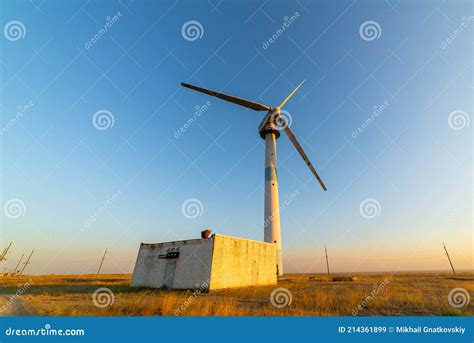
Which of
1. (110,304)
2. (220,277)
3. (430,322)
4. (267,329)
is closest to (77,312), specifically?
(110,304)

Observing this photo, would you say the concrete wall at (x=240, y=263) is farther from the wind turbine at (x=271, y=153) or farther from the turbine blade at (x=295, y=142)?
the turbine blade at (x=295, y=142)

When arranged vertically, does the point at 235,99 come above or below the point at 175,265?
Answer: above

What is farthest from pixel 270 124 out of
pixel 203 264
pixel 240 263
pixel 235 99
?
pixel 203 264

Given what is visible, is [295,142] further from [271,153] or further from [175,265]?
[175,265]

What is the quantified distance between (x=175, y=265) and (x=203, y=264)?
10.3 feet

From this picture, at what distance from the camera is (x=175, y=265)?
19.8 meters

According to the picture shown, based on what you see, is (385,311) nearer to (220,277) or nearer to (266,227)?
(220,277)

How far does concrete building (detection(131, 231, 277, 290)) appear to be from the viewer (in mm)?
18047

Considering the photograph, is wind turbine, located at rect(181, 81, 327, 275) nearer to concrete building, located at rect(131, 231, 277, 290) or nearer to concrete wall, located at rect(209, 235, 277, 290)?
concrete wall, located at rect(209, 235, 277, 290)

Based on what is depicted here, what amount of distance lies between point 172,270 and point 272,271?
1084 cm

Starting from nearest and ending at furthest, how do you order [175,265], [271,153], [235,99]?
1. [175,265]
2. [271,153]
3. [235,99]

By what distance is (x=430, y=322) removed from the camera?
26.6ft

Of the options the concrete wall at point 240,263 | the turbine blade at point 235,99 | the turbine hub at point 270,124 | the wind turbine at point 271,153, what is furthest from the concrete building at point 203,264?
the turbine blade at point 235,99

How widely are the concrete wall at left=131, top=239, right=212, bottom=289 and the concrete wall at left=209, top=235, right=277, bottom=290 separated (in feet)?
2.57
